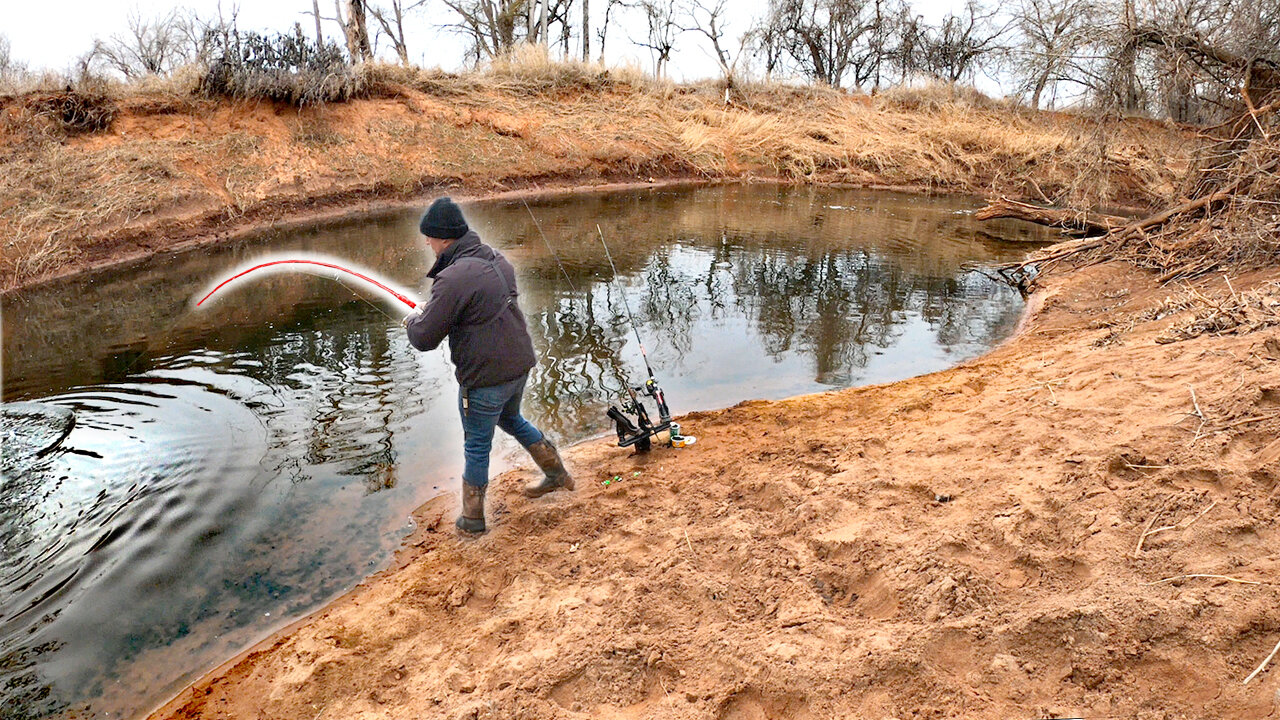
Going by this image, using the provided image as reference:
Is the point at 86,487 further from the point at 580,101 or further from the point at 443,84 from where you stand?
the point at 580,101

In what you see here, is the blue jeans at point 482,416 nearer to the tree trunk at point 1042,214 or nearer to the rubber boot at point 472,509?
the rubber boot at point 472,509

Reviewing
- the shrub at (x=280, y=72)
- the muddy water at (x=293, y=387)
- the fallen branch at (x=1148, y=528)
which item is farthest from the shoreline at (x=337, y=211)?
the fallen branch at (x=1148, y=528)

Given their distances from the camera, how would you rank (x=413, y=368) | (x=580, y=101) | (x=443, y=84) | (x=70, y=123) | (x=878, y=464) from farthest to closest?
1. (x=580, y=101)
2. (x=443, y=84)
3. (x=70, y=123)
4. (x=413, y=368)
5. (x=878, y=464)

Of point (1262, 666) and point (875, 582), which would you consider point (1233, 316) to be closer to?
point (875, 582)

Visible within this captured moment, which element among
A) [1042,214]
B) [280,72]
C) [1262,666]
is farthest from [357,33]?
[1262,666]

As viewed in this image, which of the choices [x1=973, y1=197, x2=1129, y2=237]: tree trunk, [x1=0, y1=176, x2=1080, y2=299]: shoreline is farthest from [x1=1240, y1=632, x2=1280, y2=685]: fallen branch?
[x1=0, y1=176, x2=1080, y2=299]: shoreline

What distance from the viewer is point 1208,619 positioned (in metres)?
2.56

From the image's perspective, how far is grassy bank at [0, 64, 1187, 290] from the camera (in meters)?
13.3

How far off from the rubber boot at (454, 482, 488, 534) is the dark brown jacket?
24.9 inches

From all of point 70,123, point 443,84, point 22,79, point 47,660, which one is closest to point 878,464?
point 47,660

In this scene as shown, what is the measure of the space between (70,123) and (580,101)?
1329 cm

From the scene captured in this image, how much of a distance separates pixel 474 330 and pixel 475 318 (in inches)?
2.6

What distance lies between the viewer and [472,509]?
14.9ft

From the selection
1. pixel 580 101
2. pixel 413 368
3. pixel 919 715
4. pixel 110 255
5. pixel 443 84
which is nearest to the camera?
pixel 919 715
